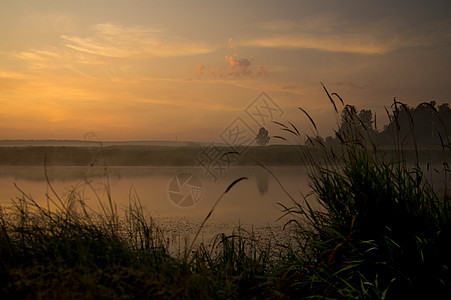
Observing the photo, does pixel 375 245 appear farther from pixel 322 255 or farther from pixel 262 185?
pixel 262 185

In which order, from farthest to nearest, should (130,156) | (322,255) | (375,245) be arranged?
(130,156) → (322,255) → (375,245)

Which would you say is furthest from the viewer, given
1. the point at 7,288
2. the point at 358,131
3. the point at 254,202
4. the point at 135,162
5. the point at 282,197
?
the point at 135,162

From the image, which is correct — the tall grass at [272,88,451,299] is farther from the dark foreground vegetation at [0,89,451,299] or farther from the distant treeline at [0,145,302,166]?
the distant treeline at [0,145,302,166]

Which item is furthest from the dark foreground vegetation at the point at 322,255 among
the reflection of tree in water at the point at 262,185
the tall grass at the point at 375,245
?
the reflection of tree in water at the point at 262,185

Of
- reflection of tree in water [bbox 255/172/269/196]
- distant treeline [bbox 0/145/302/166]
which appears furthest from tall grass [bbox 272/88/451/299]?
distant treeline [bbox 0/145/302/166]

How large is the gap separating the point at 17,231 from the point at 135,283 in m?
1.26

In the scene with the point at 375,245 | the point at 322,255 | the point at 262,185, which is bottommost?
the point at 262,185

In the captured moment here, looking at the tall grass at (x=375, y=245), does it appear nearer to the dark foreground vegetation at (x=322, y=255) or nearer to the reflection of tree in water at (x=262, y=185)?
the dark foreground vegetation at (x=322, y=255)

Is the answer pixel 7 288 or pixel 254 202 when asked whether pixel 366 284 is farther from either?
pixel 254 202

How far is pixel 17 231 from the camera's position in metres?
3.13

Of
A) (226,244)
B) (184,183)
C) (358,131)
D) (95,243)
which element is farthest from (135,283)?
(184,183)

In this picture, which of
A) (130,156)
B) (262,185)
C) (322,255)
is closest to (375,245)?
(322,255)

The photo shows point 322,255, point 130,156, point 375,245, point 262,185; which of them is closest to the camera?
point 375,245

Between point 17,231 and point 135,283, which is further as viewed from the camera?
point 17,231
